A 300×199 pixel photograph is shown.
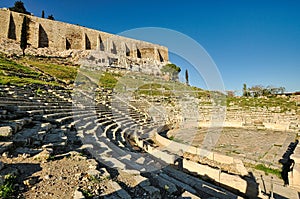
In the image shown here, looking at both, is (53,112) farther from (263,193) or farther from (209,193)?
(263,193)

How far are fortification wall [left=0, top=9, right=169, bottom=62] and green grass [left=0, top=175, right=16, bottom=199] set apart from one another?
47.6 metres

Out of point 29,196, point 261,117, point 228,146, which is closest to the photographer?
point 29,196

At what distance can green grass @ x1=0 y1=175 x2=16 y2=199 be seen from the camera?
247 cm

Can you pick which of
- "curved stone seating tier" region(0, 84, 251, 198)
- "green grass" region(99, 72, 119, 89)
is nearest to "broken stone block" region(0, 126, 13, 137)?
"curved stone seating tier" region(0, 84, 251, 198)

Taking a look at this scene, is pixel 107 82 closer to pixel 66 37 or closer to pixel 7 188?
pixel 7 188

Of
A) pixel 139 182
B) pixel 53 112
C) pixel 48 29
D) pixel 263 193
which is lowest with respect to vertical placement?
pixel 263 193

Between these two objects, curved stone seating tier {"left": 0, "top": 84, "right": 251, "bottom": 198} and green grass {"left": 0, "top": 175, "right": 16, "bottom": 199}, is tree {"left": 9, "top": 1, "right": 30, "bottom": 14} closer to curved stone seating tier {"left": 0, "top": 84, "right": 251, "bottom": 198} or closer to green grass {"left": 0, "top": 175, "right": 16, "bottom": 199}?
curved stone seating tier {"left": 0, "top": 84, "right": 251, "bottom": 198}

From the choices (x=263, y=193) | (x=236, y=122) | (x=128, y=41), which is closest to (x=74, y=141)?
(x=263, y=193)

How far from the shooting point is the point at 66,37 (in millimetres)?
49094

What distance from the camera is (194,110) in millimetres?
20984

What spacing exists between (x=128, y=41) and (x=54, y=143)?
5859cm

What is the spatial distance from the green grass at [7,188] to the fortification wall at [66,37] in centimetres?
4762

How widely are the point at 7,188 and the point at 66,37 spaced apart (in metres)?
52.5

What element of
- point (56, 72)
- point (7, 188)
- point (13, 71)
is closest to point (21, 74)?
point (13, 71)
